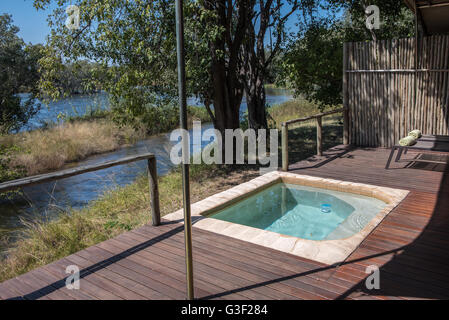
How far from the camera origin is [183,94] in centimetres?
223

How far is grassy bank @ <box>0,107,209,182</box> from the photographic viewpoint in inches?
417

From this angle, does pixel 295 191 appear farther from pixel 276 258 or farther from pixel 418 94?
pixel 418 94

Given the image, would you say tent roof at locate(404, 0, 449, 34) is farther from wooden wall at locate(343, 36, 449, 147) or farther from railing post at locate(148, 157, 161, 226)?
railing post at locate(148, 157, 161, 226)

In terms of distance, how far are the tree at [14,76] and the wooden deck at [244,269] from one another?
447 inches

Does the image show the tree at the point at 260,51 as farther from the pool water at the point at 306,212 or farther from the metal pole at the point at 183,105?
the metal pole at the point at 183,105

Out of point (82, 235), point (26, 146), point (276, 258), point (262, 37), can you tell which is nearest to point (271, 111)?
point (262, 37)

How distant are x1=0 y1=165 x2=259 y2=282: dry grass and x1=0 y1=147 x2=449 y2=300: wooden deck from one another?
1.36 metres

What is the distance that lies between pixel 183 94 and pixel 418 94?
609cm

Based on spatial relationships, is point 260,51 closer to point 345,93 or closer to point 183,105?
point 345,93

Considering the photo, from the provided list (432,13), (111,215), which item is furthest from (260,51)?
(111,215)

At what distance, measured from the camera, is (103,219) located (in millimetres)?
5602

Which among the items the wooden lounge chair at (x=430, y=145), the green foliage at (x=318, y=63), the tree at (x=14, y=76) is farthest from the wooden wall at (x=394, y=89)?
the tree at (x=14, y=76)

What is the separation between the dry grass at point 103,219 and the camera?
4582 mm
